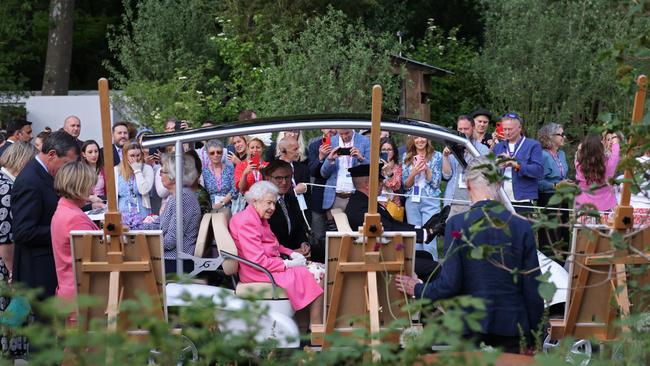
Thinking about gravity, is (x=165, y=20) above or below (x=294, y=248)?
above

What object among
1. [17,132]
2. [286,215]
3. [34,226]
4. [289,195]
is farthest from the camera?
[17,132]

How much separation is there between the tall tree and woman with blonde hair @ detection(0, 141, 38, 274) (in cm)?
2194

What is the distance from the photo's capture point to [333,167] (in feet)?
37.7

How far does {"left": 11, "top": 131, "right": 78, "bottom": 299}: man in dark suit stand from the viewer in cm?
834

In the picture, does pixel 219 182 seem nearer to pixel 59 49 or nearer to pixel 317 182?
pixel 317 182

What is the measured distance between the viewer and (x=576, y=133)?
2053 centimetres

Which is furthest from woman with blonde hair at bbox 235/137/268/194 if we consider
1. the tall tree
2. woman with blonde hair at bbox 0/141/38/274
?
the tall tree

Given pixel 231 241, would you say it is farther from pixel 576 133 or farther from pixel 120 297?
pixel 576 133

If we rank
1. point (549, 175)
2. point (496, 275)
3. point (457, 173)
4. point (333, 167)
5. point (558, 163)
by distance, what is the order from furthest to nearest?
point (558, 163), point (549, 175), point (457, 173), point (333, 167), point (496, 275)

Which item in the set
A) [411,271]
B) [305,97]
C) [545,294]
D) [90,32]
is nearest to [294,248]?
[411,271]

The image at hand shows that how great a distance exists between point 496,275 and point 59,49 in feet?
84.8

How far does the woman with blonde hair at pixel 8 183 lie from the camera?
9.05 meters

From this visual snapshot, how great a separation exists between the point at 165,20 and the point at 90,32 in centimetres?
761

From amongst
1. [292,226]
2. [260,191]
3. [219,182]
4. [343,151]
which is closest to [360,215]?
[292,226]
